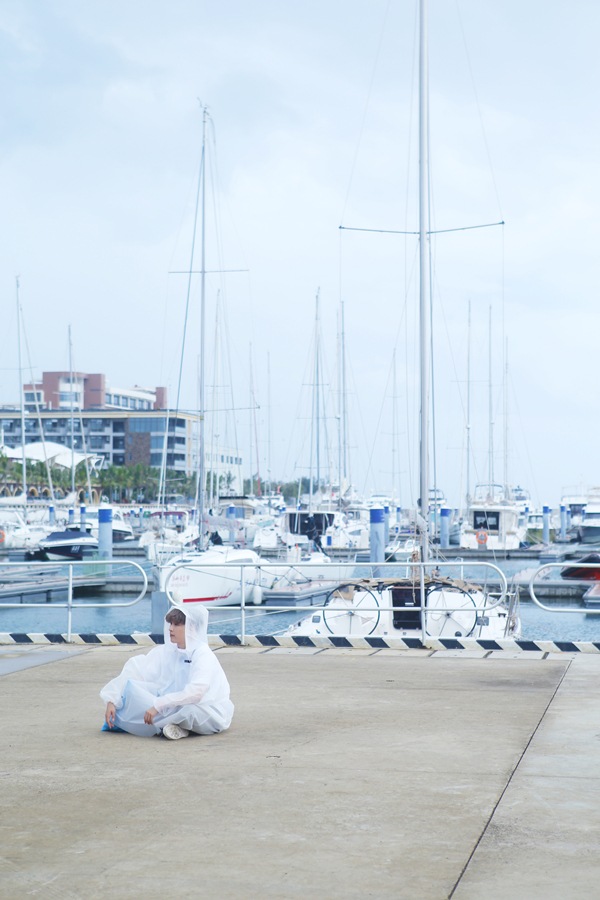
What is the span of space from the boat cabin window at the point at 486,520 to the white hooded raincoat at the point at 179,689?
51264 millimetres

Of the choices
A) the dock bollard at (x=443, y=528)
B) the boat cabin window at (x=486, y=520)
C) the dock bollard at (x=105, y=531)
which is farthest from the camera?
the dock bollard at (x=443, y=528)

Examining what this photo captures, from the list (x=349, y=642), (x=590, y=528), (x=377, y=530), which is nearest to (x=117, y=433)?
(x=590, y=528)

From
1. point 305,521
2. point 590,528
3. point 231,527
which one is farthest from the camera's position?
point 590,528

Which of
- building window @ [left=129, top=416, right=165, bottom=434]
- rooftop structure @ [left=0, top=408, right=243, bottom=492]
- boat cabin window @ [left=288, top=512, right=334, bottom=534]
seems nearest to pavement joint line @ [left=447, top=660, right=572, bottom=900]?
boat cabin window @ [left=288, top=512, right=334, bottom=534]

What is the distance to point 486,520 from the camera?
2259 inches

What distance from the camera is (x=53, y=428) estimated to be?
14150 centimetres

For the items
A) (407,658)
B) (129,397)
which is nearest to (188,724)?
(407,658)

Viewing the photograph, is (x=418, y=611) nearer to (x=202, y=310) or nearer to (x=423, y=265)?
(x=423, y=265)

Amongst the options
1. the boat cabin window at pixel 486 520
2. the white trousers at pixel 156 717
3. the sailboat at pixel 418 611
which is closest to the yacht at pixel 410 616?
the sailboat at pixel 418 611

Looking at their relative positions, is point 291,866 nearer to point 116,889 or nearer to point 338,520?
point 116,889

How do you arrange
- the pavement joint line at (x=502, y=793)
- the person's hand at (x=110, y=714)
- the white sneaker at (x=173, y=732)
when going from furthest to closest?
1. the person's hand at (x=110, y=714)
2. the white sneaker at (x=173, y=732)
3. the pavement joint line at (x=502, y=793)

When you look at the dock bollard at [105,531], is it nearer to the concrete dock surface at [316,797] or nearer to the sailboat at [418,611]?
the sailboat at [418,611]

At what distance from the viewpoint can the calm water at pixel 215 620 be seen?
28.1 m

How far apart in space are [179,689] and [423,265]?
14330 mm
